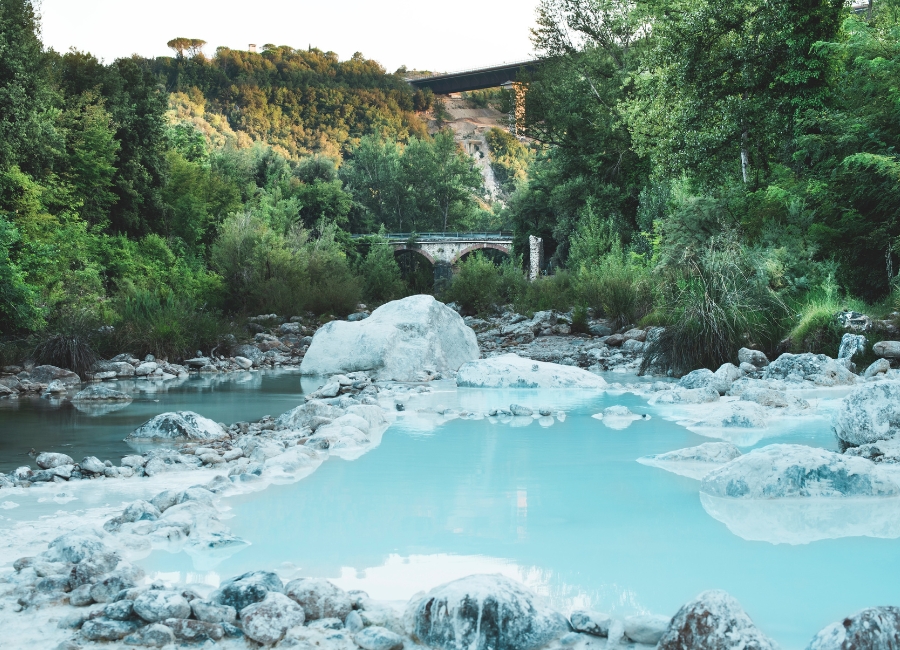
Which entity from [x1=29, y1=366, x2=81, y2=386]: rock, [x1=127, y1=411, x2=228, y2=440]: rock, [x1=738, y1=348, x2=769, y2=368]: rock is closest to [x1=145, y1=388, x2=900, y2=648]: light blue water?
[x1=127, y1=411, x2=228, y2=440]: rock

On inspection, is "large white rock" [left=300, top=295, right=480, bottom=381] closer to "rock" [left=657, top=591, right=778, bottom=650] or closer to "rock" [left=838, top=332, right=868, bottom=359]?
"rock" [left=838, top=332, right=868, bottom=359]

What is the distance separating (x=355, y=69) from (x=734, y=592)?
93894 mm

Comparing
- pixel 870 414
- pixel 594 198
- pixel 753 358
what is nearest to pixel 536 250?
pixel 594 198

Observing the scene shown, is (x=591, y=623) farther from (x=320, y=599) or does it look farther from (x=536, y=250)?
(x=536, y=250)

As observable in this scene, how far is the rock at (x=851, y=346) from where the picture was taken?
30.9 feet

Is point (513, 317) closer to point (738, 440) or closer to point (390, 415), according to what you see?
point (390, 415)

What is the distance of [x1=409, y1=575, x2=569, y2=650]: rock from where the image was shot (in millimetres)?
2297

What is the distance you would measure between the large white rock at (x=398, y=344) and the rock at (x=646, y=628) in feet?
28.5

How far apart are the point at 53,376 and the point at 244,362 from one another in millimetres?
3301

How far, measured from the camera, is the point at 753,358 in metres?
9.59

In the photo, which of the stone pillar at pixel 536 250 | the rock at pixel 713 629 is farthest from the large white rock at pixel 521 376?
the stone pillar at pixel 536 250

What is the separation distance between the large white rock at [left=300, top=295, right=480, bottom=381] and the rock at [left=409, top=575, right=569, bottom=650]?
8.55 m

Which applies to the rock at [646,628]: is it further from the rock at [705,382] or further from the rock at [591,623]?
the rock at [705,382]

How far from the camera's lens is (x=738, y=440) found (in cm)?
568
